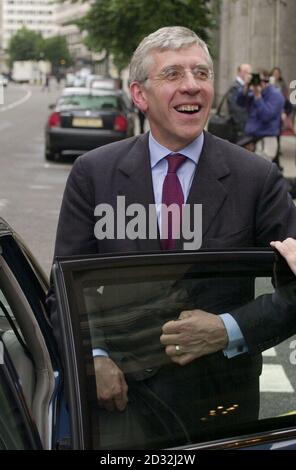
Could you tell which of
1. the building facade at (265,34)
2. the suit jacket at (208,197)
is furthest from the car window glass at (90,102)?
the suit jacket at (208,197)

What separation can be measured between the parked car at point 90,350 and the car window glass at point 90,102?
18.9 m

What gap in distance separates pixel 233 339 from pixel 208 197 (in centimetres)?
57

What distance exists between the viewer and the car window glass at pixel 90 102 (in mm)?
21562

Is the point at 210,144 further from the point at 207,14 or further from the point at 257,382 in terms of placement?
the point at 207,14

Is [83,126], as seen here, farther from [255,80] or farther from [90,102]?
[255,80]

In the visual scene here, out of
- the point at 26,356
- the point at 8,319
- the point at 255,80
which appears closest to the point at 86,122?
the point at 255,80

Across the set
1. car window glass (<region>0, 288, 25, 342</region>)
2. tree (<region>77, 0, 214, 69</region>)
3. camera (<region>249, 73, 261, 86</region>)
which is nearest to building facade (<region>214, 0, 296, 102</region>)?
tree (<region>77, 0, 214, 69</region>)

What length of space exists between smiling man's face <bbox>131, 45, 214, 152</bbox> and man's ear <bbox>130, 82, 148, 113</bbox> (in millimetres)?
60

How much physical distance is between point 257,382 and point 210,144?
2.63 feet

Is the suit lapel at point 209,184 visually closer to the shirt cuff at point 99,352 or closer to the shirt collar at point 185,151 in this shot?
the shirt collar at point 185,151

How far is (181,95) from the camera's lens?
3113 mm

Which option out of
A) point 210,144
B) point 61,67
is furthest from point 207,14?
point 61,67

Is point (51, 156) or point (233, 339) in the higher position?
point (233, 339)

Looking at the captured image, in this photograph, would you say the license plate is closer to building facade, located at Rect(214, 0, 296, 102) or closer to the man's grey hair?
building facade, located at Rect(214, 0, 296, 102)
